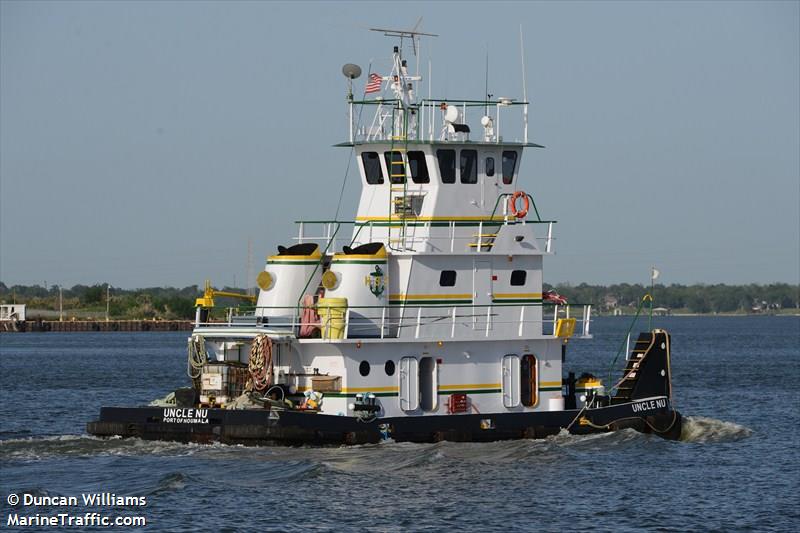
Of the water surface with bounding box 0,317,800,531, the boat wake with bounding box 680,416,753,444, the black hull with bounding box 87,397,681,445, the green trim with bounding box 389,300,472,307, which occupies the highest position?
the green trim with bounding box 389,300,472,307

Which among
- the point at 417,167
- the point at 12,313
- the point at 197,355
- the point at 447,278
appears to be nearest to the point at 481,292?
the point at 447,278

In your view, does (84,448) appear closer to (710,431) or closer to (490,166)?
(490,166)

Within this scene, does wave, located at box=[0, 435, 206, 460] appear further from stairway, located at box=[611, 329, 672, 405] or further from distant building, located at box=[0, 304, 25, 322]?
distant building, located at box=[0, 304, 25, 322]

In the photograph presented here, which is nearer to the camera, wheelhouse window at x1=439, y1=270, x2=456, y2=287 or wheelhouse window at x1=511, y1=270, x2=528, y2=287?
wheelhouse window at x1=439, y1=270, x2=456, y2=287

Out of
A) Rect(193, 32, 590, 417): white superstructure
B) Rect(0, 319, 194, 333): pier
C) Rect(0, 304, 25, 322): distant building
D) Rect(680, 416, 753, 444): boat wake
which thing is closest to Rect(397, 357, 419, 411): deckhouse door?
Rect(193, 32, 590, 417): white superstructure

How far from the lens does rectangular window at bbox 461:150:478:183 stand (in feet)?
98.2

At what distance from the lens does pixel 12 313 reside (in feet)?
411

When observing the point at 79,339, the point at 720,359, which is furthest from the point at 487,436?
the point at 79,339

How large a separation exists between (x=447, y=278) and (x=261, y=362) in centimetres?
437

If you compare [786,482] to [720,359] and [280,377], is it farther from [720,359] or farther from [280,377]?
[720,359]

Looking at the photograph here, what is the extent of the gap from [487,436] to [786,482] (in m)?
6.06

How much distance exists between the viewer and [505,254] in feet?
97.2

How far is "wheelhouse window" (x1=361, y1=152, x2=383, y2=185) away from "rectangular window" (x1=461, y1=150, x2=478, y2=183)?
1.80m

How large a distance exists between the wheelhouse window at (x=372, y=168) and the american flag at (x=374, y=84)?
1367 millimetres
